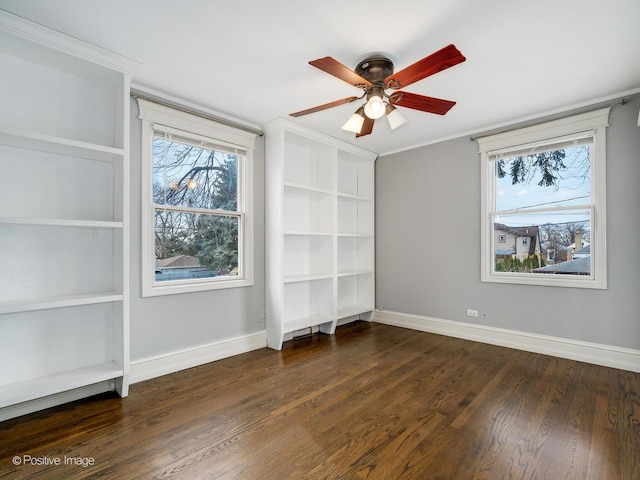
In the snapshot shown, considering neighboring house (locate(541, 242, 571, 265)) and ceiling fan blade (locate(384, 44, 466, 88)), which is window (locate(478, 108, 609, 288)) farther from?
ceiling fan blade (locate(384, 44, 466, 88))

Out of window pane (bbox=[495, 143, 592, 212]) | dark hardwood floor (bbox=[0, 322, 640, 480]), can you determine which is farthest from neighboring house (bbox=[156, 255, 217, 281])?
window pane (bbox=[495, 143, 592, 212])

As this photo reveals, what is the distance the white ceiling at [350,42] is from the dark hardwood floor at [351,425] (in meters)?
2.70

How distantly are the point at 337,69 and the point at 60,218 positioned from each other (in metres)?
2.41

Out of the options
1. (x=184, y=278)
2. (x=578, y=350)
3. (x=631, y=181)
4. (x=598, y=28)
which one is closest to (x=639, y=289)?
(x=578, y=350)

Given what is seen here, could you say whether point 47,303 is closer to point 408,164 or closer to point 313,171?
point 313,171

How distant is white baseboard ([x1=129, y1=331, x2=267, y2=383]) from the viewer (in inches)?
111

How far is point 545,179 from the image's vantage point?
357 cm

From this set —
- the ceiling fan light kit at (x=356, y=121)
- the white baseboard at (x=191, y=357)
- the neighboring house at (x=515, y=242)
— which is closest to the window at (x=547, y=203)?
the neighboring house at (x=515, y=242)

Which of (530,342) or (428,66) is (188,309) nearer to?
(428,66)

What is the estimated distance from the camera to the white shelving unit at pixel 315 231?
367cm

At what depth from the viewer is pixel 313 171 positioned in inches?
172

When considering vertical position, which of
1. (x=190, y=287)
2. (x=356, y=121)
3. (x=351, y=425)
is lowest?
(x=351, y=425)

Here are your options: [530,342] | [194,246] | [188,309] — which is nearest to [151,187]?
[194,246]

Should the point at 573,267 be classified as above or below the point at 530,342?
above
